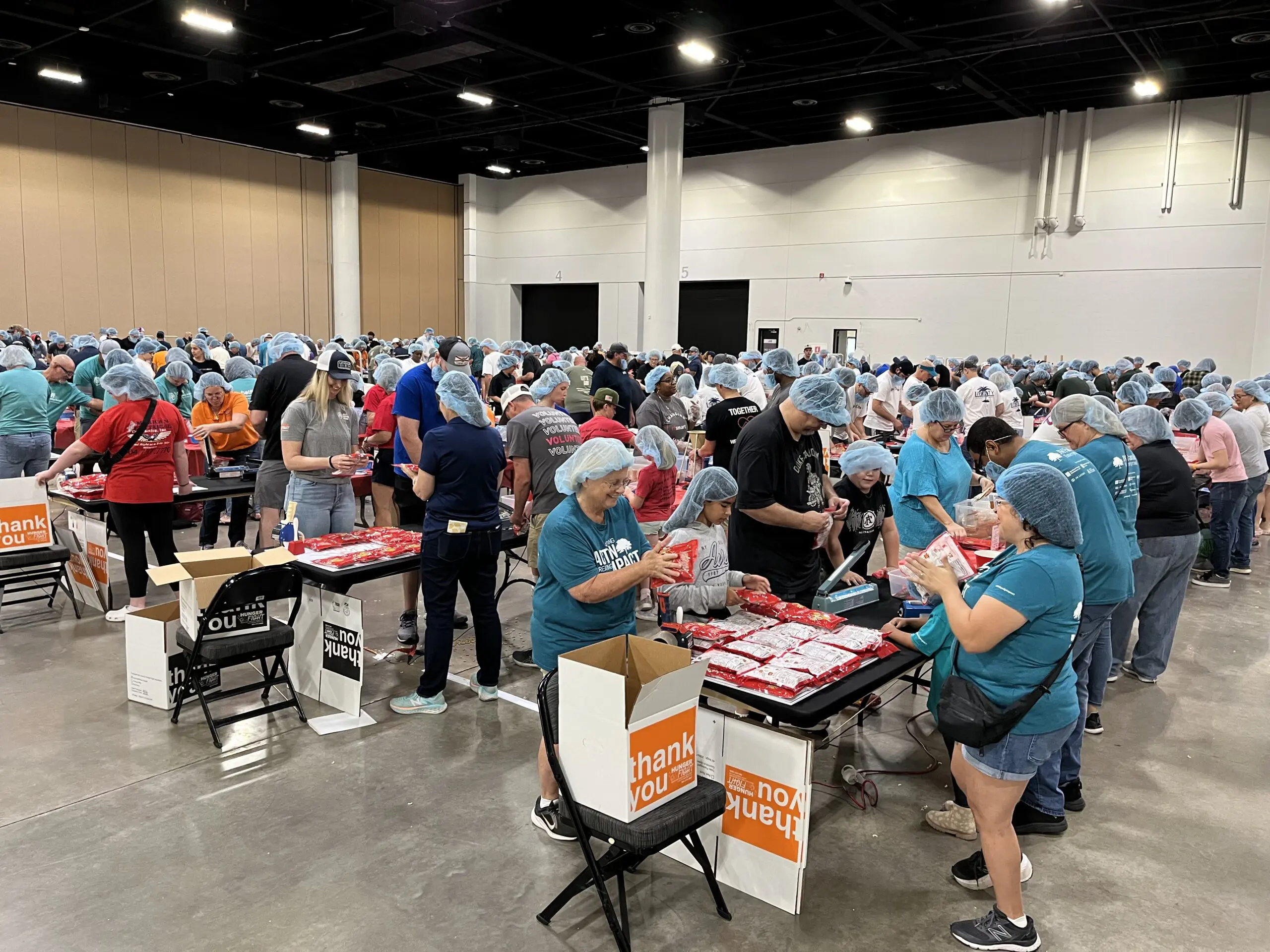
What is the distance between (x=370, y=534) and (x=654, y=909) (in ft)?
9.20

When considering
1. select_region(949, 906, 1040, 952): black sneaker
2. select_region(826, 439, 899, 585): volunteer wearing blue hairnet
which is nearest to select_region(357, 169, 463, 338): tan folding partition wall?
select_region(826, 439, 899, 585): volunteer wearing blue hairnet

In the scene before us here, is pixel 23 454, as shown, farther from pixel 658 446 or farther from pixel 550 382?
pixel 658 446

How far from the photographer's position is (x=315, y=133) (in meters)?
20.8

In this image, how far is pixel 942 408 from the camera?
4.41 metres

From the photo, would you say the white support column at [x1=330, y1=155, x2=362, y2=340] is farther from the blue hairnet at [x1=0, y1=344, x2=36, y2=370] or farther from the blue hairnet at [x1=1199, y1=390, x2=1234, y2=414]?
the blue hairnet at [x1=1199, y1=390, x2=1234, y2=414]

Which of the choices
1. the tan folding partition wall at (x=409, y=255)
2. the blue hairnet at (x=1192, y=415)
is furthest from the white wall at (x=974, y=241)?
the blue hairnet at (x=1192, y=415)

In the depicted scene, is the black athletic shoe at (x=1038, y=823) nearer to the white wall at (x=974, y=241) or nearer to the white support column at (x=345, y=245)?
the white wall at (x=974, y=241)

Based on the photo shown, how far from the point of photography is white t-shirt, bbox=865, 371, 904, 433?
9.99 metres

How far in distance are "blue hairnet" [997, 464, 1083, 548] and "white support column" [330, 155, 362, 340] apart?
22.2 m

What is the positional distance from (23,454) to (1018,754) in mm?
7557

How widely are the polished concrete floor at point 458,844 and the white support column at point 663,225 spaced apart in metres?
13.2

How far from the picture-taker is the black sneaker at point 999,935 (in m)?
2.66

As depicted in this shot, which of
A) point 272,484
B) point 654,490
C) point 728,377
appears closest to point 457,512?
point 654,490

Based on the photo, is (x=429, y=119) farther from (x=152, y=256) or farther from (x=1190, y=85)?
(x=1190, y=85)
